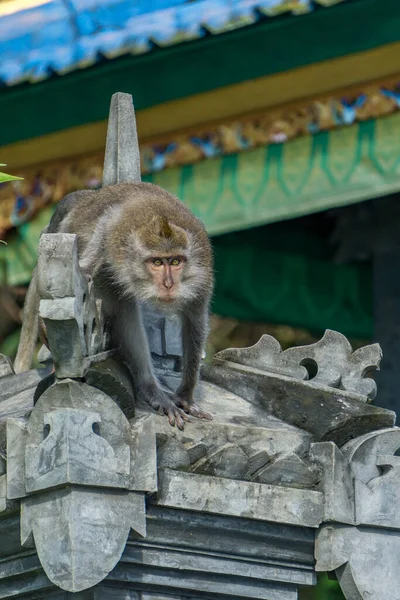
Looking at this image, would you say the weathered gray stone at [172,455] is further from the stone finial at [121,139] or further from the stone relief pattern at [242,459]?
the stone finial at [121,139]

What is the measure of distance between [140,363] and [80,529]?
48.8 inches

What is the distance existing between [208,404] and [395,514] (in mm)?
927

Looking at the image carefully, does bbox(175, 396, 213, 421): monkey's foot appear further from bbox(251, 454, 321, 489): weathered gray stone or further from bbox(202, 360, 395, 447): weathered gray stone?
bbox(251, 454, 321, 489): weathered gray stone

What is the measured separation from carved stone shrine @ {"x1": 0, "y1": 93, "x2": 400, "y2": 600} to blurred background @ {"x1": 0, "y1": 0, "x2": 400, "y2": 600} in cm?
347

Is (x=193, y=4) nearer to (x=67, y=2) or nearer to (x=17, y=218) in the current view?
(x=67, y=2)

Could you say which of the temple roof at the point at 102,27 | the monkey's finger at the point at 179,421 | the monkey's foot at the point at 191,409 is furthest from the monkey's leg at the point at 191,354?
the temple roof at the point at 102,27

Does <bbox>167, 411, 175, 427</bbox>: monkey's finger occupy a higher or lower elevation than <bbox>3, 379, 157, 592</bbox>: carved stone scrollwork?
higher

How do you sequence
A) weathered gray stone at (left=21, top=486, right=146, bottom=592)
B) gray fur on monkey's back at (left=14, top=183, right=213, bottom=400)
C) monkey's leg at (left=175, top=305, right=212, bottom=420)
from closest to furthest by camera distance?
1. weathered gray stone at (left=21, top=486, right=146, bottom=592)
2. monkey's leg at (left=175, top=305, right=212, bottom=420)
3. gray fur on monkey's back at (left=14, top=183, right=213, bottom=400)

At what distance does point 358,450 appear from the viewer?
22.7 feet

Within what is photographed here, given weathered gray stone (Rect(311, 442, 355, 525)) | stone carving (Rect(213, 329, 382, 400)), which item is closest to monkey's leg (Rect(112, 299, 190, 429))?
stone carving (Rect(213, 329, 382, 400))

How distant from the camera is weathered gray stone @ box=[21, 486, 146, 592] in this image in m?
6.18

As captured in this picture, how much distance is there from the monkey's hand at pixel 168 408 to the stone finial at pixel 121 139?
1229mm

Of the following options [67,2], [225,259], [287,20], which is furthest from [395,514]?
[225,259]

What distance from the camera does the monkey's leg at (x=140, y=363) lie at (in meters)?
7.07
